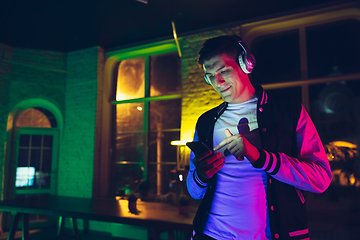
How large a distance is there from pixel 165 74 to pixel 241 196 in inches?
172

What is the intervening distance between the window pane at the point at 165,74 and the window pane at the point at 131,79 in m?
0.23

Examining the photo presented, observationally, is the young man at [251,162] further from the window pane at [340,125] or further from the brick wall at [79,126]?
the brick wall at [79,126]

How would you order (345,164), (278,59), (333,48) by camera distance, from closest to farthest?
(345,164), (333,48), (278,59)

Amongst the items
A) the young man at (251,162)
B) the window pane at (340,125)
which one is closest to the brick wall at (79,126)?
the window pane at (340,125)

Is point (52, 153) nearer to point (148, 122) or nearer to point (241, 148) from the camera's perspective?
point (148, 122)

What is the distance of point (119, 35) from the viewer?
496 centimetres

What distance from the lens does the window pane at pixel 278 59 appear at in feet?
13.8

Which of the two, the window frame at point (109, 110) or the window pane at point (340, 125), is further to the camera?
the window frame at point (109, 110)

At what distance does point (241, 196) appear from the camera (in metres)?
1.03

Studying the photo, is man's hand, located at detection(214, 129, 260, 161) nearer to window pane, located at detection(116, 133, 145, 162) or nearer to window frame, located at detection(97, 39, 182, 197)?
window frame, located at detection(97, 39, 182, 197)

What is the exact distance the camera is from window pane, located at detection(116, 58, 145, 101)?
544cm

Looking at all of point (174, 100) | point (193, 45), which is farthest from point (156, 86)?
point (193, 45)

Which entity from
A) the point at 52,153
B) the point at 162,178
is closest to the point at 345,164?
the point at 162,178

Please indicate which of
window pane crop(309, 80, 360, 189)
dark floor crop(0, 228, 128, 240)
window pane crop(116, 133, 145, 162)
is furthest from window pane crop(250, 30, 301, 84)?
dark floor crop(0, 228, 128, 240)
